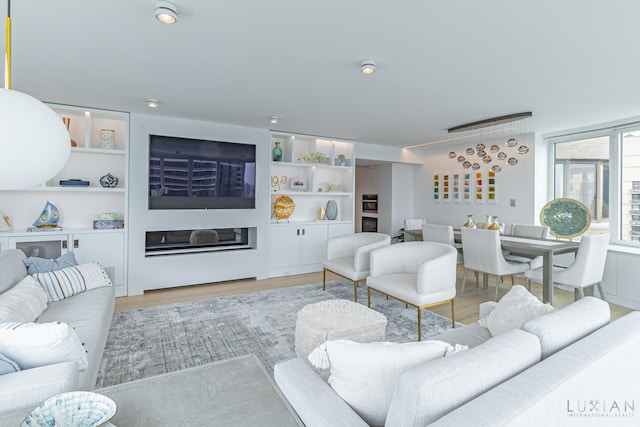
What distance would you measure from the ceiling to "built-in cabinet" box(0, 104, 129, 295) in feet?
1.68

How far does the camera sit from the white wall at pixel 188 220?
4.23 meters

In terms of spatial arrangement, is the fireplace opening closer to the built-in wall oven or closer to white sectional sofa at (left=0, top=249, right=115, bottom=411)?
white sectional sofa at (left=0, top=249, right=115, bottom=411)

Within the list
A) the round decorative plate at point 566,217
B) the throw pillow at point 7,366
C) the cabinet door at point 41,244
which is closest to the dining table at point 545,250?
the round decorative plate at point 566,217

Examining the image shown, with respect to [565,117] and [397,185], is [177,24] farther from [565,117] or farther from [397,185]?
[397,185]

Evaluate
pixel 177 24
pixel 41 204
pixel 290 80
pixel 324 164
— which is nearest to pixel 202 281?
pixel 41 204

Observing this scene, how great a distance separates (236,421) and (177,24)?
2.17 metres

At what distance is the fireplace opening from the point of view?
14.8 ft

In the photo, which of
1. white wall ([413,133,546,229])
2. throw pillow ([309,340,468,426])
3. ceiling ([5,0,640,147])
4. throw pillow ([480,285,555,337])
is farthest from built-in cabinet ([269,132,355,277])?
throw pillow ([309,340,468,426])

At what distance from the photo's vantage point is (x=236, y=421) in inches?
40.5

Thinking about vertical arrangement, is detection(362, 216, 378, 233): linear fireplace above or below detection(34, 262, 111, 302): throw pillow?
above

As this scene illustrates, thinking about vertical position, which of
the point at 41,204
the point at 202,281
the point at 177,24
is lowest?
the point at 202,281

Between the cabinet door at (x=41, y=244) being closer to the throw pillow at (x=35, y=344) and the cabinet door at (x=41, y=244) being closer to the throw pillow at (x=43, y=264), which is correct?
the throw pillow at (x=43, y=264)

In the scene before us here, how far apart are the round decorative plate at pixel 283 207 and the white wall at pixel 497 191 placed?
3169 mm

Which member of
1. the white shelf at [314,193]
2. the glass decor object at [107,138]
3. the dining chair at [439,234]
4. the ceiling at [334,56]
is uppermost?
the ceiling at [334,56]
